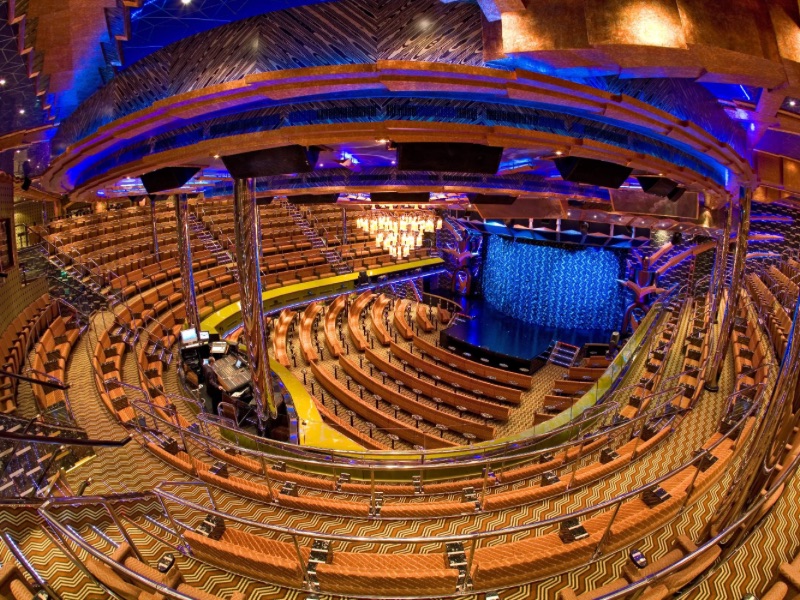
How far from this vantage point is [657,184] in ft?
19.0

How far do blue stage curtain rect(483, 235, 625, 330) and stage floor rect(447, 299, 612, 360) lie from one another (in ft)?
2.11

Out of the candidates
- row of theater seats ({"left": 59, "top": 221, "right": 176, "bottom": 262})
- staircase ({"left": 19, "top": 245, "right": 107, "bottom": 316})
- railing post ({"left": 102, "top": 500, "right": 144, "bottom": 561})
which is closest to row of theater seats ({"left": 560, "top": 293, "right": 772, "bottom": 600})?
railing post ({"left": 102, "top": 500, "right": 144, "bottom": 561})

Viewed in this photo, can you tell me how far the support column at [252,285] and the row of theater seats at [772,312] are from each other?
27.0ft

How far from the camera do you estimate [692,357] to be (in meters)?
9.13

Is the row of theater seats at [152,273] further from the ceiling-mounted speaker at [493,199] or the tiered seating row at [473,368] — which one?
the ceiling-mounted speaker at [493,199]

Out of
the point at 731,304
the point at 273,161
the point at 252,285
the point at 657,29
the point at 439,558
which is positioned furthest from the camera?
the point at 731,304

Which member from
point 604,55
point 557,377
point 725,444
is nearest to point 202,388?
point 725,444

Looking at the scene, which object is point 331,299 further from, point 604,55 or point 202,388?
point 604,55

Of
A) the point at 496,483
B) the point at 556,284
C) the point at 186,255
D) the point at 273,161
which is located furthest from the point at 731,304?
the point at 556,284

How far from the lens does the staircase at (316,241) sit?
65.2 ft

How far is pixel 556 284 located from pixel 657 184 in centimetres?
1615

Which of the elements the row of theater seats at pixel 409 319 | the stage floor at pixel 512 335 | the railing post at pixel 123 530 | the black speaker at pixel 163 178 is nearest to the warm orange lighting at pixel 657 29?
the railing post at pixel 123 530

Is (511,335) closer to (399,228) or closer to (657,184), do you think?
(399,228)

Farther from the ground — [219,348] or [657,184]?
[657,184]
